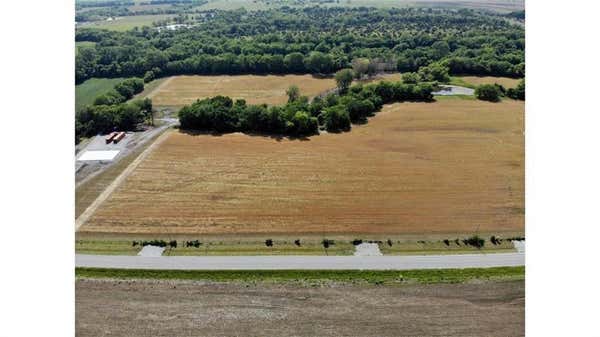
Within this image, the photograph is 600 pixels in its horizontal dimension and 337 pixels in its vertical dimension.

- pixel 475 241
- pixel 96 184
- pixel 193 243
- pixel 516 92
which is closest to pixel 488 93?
pixel 516 92

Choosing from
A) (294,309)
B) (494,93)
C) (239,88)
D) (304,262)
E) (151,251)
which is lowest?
(294,309)

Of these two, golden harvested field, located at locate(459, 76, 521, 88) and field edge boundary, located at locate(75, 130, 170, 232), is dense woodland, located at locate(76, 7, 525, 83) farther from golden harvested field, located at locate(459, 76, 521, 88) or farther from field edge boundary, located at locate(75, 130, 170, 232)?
field edge boundary, located at locate(75, 130, 170, 232)

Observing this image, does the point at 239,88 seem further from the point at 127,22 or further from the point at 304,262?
the point at 127,22

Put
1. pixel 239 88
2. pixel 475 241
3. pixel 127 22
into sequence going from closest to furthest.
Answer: pixel 475 241 < pixel 239 88 < pixel 127 22

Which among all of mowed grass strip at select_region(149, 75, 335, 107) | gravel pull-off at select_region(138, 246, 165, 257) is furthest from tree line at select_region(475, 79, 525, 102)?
gravel pull-off at select_region(138, 246, 165, 257)

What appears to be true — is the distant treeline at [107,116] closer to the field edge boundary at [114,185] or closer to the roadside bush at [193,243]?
the field edge boundary at [114,185]

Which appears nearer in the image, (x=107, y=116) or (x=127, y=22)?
(x=107, y=116)

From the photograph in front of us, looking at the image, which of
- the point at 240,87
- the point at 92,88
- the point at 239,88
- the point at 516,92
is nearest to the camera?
the point at 516,92

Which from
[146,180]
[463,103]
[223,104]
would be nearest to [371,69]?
[463,103]
